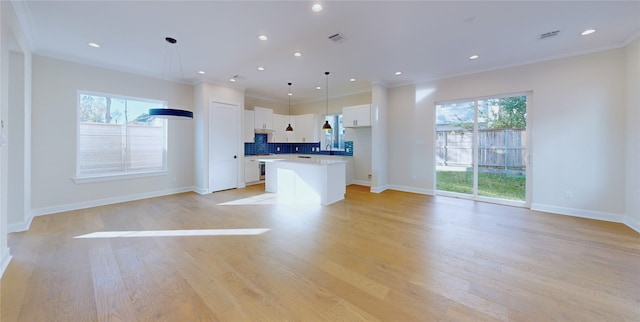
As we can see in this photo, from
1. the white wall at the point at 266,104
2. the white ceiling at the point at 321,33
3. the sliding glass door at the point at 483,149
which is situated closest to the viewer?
the white ceiling at the point at 321,33

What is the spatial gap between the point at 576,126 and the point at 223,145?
733 cm

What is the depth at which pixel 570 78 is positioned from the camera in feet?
13.0

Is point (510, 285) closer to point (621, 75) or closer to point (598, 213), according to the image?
point (598, 213)

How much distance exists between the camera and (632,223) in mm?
3402

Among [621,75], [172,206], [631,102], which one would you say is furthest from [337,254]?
[621,75]

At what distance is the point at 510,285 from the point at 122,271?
3687 millimetres

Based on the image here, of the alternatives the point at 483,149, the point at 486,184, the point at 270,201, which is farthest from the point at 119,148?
the point at 486,184

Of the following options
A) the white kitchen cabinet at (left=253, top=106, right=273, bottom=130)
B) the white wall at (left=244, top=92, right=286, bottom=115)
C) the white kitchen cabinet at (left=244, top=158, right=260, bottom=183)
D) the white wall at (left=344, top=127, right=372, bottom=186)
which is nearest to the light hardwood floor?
the white kitchen cabinet at (left=244, top=158, right=260, bottom=183)

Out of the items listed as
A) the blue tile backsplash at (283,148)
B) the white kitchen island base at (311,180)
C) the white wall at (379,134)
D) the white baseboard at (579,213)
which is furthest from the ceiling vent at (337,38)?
the white baseboard at (579,213)

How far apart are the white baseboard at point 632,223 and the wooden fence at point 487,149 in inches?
57.7

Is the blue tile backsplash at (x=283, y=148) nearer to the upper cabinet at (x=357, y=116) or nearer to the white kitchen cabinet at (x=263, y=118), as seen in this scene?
the white kitchen cabinet at (x=263, y=118)

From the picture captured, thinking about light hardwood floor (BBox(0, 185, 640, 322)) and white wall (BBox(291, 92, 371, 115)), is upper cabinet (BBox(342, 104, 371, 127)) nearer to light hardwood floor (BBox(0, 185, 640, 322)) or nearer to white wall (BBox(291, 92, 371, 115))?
white wall (BBox(291, 92, 371, 115))

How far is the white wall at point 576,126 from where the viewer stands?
3.69 metres

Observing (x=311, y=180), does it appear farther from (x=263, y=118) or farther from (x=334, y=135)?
(x=263, y=118)
